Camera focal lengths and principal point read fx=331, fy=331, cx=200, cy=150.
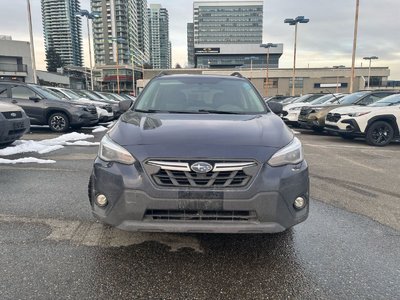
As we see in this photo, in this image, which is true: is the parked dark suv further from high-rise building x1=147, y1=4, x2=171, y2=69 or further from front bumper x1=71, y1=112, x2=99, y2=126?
high-rise building x1=147, y1=4, x2=171, y2=69

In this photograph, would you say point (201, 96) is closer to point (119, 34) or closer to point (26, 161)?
point (26, 161)

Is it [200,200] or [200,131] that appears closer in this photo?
[200,200]

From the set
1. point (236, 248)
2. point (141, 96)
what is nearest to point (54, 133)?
point (141, 96)

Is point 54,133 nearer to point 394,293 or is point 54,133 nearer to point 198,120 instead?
point 198,120

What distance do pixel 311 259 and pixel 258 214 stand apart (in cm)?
77

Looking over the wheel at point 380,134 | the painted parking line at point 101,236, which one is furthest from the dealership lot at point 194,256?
the wheel at point 380,134

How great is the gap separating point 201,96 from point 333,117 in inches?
293

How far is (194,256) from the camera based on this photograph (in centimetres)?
295

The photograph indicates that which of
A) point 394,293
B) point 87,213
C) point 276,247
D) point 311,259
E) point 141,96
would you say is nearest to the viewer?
point 394,293

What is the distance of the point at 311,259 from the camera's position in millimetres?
2920

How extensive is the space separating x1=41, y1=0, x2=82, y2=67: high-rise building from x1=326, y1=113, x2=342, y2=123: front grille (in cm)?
5761

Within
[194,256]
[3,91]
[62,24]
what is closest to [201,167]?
[194,256]

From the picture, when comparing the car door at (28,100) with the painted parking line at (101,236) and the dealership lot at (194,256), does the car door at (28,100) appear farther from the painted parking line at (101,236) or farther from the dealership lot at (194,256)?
the painted parking line at (101,236)

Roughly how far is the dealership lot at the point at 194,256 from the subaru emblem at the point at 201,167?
854 mm
